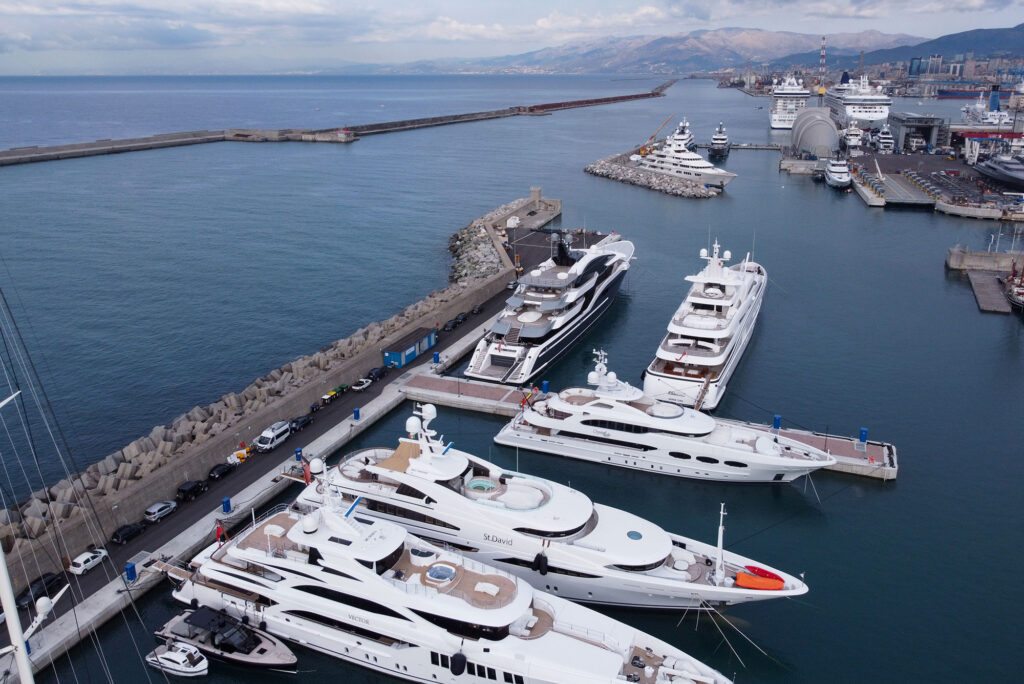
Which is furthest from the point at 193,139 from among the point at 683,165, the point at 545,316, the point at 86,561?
the point at 86,561

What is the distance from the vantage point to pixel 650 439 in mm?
27000

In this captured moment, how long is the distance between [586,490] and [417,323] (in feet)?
54.5

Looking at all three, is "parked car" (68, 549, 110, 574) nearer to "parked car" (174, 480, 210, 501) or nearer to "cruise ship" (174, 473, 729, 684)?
"cruise ship" (174, 473, 729, 684)

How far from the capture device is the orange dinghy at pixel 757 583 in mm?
18812

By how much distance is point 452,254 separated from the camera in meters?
61.3

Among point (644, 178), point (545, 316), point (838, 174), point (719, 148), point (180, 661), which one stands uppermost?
point (719, 148)

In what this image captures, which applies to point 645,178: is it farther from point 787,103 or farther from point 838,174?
point 787,103

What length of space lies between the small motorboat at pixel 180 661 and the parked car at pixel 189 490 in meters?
7.01

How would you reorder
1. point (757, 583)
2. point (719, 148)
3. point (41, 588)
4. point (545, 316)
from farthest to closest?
1. point (719, 148)
2. point (545, 316)
3. point (41, 588)
4. point (757, 583)

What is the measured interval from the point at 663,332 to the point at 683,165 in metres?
58.6

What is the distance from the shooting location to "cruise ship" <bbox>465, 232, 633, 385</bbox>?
3500 centimetres

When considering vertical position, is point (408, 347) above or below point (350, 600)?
above

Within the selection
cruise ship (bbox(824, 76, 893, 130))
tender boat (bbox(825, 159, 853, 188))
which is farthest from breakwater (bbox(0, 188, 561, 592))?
Answer: cruise ship (bbox(824, 76, 893, 130))

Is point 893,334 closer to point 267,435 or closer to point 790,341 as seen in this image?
point 790,341
